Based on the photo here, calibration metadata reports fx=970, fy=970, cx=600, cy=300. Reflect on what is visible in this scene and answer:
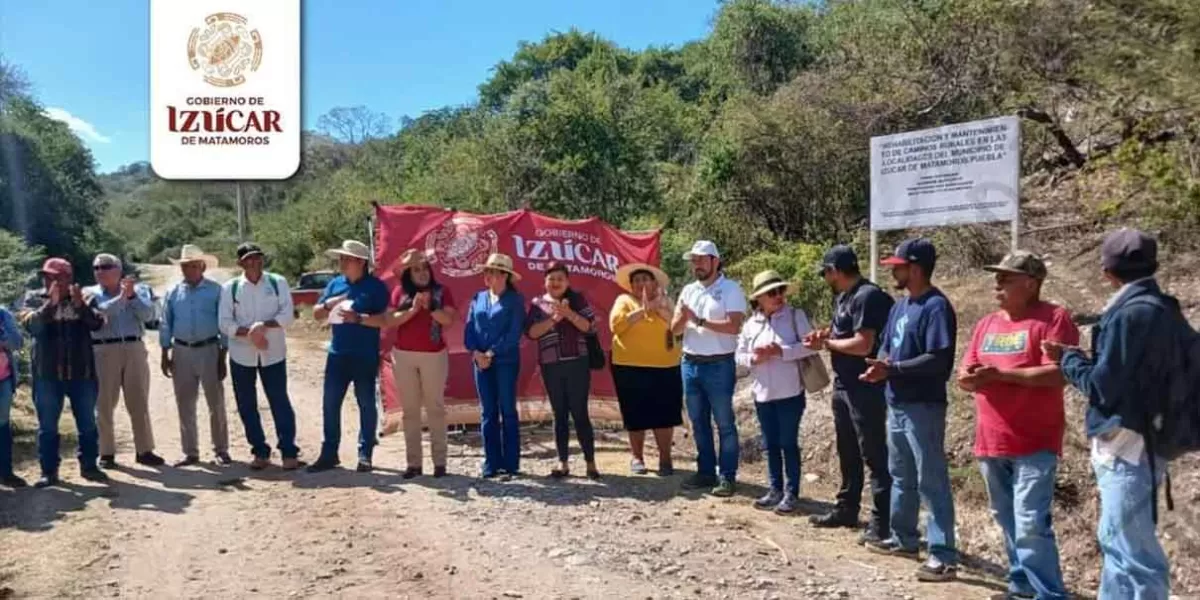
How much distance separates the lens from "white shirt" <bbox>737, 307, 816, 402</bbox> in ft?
21.4

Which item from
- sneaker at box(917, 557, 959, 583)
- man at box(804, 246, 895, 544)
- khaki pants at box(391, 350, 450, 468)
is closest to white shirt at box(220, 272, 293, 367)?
khaki pants at box(391, 350, 450, 468)

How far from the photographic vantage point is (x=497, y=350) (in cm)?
723

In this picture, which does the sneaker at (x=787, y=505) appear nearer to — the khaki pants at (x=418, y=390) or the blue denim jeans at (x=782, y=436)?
the blue denim jeans at (x=782, y=436)

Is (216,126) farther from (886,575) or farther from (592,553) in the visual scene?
(886,575)

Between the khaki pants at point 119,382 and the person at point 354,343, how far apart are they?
1562 millimetres

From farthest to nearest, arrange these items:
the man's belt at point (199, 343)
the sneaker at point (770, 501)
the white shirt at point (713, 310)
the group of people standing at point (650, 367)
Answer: the man's belt at point (199, 343), the white shirt at point (713, 310), the sneaker at point (770, 501), the group of people standing at point (650, 367)

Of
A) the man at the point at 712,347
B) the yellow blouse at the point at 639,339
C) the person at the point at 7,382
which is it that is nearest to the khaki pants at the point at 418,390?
the yellow blouse at the point at 639,339

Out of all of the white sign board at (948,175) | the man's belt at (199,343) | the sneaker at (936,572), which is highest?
the white sign board at (948,175)

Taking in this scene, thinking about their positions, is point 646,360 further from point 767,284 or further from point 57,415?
point 57,415

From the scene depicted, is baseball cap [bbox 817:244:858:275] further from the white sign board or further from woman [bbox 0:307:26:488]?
woman [bbox 0:307:26:488]

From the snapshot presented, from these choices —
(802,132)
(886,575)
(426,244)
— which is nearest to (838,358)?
(886,575)

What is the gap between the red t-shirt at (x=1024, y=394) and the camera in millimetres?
4461

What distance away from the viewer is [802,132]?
13984 millimetres

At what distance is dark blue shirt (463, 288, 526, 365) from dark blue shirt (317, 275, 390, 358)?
73cm
